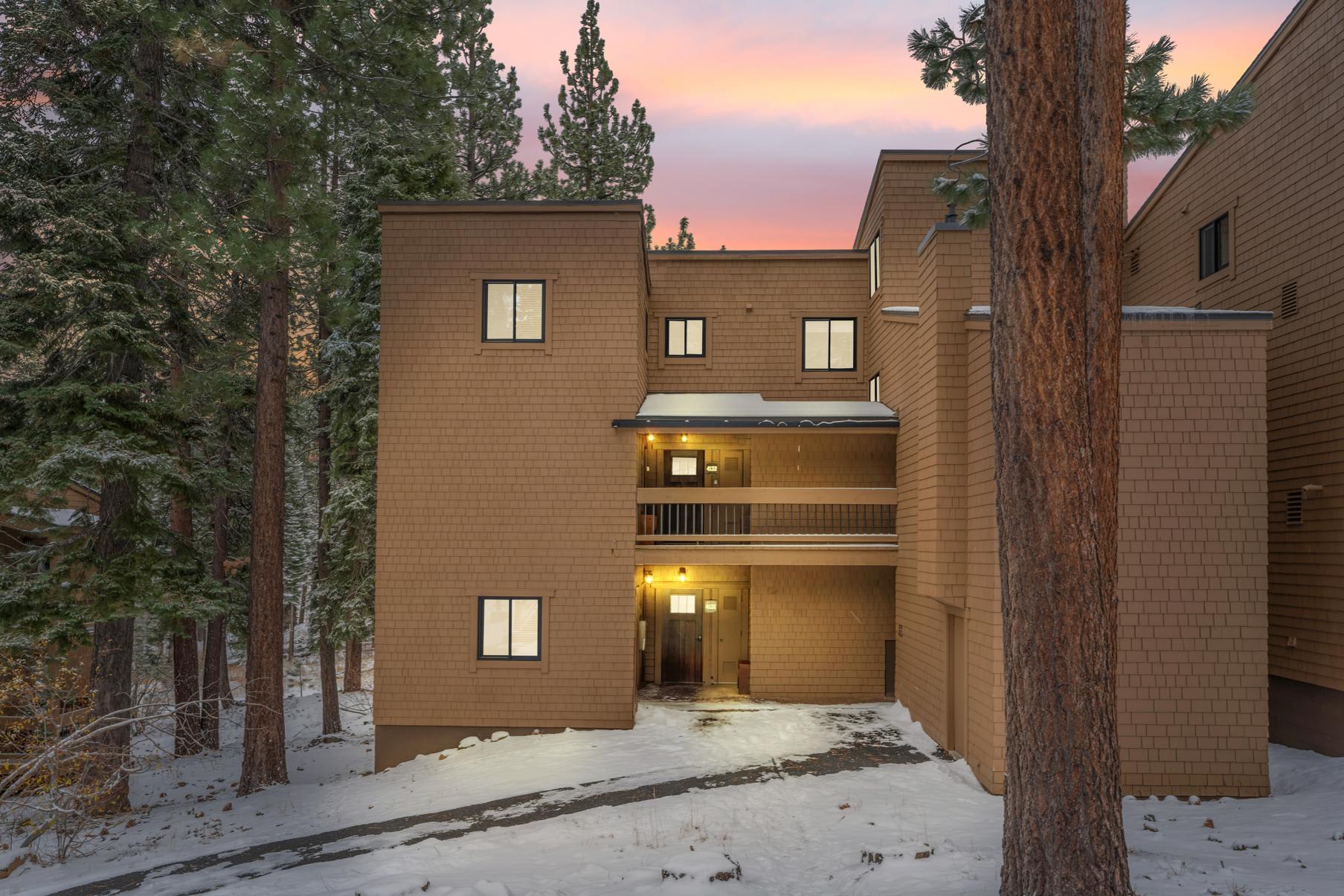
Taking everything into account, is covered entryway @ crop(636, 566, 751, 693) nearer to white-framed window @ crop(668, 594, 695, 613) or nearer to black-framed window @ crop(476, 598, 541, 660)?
white-framed window @ crop(668, 594, 695, 613)

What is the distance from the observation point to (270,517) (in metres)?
13.2

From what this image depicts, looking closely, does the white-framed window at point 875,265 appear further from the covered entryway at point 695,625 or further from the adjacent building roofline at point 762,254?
the covered entryway at point 695,625

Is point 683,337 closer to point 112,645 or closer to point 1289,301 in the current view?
point 1289,301

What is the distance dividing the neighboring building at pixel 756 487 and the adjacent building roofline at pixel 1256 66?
Answer: 3861 millimetres

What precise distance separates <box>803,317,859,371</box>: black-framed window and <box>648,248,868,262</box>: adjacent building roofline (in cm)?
138

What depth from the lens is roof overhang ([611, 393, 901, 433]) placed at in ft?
46.0

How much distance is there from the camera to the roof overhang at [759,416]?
14016 mm

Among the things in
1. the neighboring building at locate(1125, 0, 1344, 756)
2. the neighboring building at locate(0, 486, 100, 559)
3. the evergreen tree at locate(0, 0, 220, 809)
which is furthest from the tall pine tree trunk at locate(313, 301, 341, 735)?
the neighboring building at locate(1125, 0, 1344, 756)

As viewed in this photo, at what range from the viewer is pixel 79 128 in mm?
13781

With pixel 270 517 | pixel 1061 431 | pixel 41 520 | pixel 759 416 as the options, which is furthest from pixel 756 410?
pixel 41 520

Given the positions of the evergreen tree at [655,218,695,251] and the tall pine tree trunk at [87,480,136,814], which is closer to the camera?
the tall pine tree trunk at [87,480,136,814]

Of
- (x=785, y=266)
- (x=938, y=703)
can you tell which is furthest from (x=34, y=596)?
(x=785, y=266)

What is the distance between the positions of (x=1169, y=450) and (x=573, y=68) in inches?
938

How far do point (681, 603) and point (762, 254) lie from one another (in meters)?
8.01
